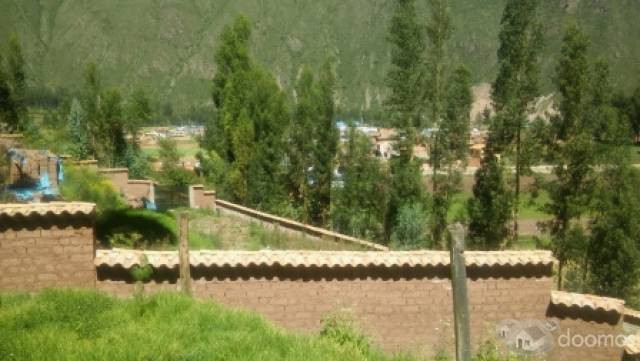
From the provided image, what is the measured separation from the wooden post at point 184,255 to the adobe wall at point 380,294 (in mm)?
369

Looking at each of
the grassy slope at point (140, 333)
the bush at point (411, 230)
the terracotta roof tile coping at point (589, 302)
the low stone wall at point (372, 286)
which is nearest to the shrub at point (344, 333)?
the grassy slope at point (140, 333)

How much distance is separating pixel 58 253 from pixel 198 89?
184033 mm

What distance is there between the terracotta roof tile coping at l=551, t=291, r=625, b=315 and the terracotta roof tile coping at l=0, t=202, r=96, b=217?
20.8 feet

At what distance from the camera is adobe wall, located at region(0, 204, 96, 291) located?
717 cm

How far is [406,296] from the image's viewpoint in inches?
319

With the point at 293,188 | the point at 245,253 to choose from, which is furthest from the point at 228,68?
the point at 245,253

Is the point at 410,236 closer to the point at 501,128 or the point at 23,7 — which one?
the point at 501,128

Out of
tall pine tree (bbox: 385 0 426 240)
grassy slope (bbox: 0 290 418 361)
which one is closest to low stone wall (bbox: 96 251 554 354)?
grassy slope (bbox: 0 290 418 361)

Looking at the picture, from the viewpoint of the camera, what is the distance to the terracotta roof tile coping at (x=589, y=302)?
782cm

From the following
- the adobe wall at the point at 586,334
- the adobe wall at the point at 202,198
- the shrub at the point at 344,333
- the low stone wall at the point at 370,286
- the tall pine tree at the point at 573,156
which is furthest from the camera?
the adobe wall at the point at 202,198

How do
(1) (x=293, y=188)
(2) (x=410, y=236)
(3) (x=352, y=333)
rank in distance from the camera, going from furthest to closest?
(1) (x=293, y=188) → (2) (x=410, y=236) → (3) (x=352, y=333)

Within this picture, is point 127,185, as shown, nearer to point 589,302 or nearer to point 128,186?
point 128,186

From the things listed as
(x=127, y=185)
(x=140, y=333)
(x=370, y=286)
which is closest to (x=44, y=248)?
(x=140, y=333)

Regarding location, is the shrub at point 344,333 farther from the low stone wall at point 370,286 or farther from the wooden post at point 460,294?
the wooden post at point 460,294
